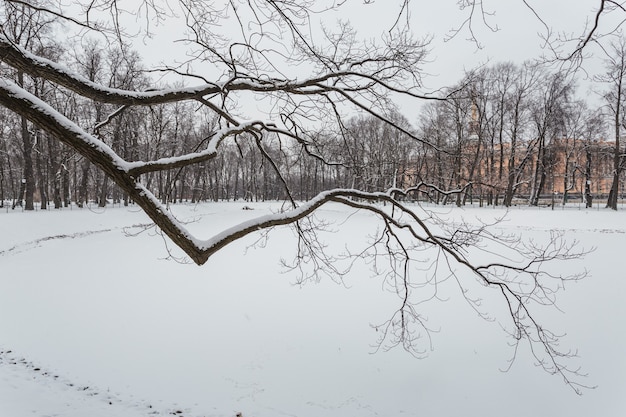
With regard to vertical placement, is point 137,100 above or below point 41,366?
above

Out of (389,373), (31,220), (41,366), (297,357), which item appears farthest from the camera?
(31,220)

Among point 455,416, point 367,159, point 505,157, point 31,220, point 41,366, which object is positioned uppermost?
point 505,157

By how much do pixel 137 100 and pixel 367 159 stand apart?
374 centimetres

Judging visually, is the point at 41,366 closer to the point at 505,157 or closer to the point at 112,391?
the point at 112,391

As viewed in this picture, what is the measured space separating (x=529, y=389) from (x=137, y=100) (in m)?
8.45

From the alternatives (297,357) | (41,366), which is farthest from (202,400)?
(41,366)

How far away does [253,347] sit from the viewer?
8828 mm

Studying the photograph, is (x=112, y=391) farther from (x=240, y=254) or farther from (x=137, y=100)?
(x=240, y=254)

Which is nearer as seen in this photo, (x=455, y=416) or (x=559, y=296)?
(x=455, y=416)

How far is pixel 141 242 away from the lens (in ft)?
65.0

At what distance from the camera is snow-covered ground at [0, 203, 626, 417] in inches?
260

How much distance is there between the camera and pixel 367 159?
6398 millimetres

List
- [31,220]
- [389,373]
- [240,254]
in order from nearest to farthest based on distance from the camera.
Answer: [389,373]
[240,254]
[31,220]

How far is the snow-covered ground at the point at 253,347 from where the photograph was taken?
660 cm
